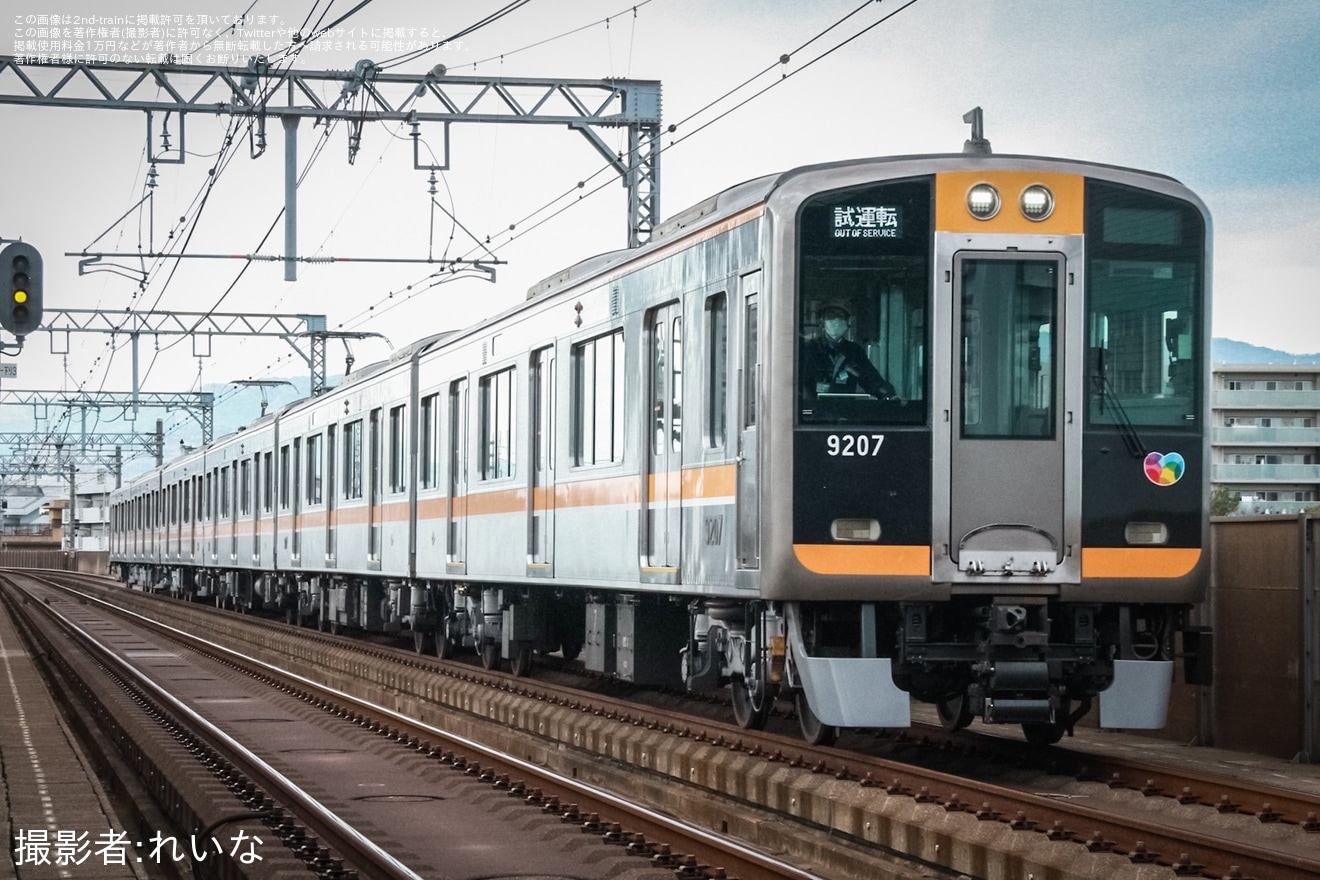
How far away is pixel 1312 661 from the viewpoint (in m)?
10.9

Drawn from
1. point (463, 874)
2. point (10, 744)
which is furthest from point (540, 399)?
point (463, 874)

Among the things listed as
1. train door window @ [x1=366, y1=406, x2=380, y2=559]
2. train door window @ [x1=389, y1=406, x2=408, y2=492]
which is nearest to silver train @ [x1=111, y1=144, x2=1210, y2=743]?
train door window @ [x1=389, y1=406, x2=408, y2=492]

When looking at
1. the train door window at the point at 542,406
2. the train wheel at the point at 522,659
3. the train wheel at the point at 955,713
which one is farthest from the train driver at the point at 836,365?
the train wheel at the point at 522,659

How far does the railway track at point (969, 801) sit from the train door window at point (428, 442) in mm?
6009

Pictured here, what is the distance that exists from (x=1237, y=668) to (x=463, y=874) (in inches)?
226

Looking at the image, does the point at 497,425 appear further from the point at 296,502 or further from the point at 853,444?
the point at 296,502

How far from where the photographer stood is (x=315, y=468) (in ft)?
87.5

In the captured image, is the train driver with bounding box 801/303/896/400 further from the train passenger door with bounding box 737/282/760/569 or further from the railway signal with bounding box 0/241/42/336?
the railway signal with bounding box 0/241/42/336

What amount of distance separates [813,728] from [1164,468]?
2.45m

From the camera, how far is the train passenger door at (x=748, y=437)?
33.8 ft

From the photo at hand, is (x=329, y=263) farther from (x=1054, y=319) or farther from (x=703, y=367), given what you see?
(x=1054, y=319)

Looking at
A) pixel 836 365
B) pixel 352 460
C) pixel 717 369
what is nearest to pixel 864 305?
pixel 836 365

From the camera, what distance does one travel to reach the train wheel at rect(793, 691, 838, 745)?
1067 centimetres

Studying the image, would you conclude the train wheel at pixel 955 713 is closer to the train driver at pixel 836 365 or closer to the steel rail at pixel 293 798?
the train driver at pixel 836 365
